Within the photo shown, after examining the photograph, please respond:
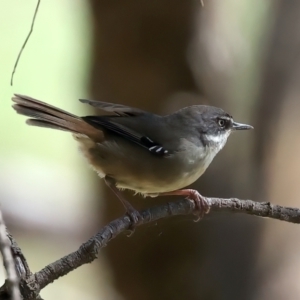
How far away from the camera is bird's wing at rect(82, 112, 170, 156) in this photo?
1783 mm

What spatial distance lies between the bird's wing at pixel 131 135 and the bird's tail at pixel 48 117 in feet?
0.14

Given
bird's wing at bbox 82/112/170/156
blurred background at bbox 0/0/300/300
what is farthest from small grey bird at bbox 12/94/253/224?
blurred background at bbox 0/0/300/300

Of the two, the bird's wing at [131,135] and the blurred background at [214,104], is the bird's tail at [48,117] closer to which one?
the bird's wing at [131,135]

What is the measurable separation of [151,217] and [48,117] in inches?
20.4

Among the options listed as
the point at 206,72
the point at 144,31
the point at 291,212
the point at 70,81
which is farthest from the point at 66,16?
the point at 291,212

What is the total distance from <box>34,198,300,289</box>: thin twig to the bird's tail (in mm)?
454

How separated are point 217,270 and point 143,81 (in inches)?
43.6

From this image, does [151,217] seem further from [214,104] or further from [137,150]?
[214,104]

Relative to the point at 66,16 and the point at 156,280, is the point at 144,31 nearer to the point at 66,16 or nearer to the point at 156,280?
the point at 66,16

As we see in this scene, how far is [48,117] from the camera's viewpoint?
161 centimetres

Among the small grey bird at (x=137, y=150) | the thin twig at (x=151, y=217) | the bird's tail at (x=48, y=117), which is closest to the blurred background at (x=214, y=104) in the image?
the small grey bird at (x=137, y=150)

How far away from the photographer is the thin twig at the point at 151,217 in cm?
108

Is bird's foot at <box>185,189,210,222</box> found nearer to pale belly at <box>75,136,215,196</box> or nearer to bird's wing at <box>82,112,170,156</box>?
pale belly at <box>75,136,215,196</box>

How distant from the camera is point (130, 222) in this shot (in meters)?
1.45
